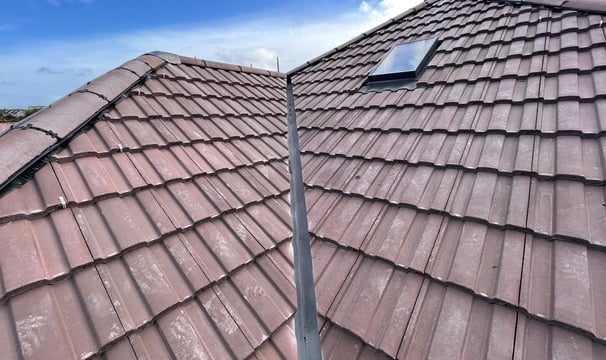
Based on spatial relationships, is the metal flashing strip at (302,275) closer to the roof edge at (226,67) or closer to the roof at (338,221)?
the roof at (338,221)

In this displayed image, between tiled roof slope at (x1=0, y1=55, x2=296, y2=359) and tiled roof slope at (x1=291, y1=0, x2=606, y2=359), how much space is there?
51 centimetres

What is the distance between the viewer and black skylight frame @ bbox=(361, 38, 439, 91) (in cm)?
374

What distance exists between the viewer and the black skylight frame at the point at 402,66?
3.74 meters

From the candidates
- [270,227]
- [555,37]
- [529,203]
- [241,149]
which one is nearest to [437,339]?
[529,203]

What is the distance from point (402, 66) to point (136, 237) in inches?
149

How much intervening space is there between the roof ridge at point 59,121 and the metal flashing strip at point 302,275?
195 centimetres

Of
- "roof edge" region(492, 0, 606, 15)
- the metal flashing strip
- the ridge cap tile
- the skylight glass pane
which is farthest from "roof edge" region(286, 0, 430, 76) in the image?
the ridge cap tile

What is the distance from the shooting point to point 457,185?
218 centimetres

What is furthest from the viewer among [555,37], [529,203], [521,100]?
[555,37]

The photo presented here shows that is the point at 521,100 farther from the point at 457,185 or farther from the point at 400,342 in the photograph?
the point at 400,342

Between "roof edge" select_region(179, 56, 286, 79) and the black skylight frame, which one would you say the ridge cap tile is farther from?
the black skylight frame

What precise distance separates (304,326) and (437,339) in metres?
0.81

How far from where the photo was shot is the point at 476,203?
199 cm

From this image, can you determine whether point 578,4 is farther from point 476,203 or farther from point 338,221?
point 338,221
